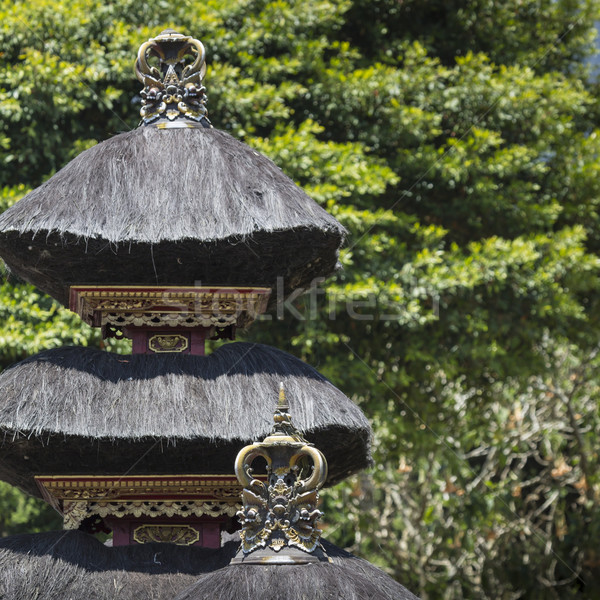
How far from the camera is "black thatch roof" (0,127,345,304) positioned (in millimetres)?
6000

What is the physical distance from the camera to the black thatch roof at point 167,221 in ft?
19.7

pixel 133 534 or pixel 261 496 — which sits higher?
pixel 261 496

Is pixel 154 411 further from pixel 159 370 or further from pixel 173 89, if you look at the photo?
pixel 173 89

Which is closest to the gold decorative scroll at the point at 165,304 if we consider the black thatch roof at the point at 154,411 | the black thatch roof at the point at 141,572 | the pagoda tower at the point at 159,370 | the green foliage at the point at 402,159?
the pagoda tower at the point at 159,370

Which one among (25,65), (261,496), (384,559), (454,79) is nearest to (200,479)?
(261,496)

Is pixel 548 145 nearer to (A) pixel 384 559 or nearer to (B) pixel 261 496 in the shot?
(A) pixel 384 559

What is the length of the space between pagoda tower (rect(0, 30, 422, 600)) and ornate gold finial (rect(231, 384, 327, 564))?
0.15 meters

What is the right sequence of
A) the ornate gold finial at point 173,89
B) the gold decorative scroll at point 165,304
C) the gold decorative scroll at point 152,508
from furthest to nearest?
the ornate gold finial at point 173,89 → the gold decorative scroll at point 165,304 → the gold decorative scroll at point 152,508

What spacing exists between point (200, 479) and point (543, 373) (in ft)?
28.5

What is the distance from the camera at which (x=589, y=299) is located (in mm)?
14133

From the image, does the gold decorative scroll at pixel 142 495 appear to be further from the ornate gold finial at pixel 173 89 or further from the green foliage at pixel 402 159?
the green foliage at pixel 402 159

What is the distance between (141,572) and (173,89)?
127 inches

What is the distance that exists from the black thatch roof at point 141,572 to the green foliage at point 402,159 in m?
5.33

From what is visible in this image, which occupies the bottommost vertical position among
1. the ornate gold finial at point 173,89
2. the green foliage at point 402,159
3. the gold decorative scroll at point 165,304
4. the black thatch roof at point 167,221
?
the green foliage at point 402,159
